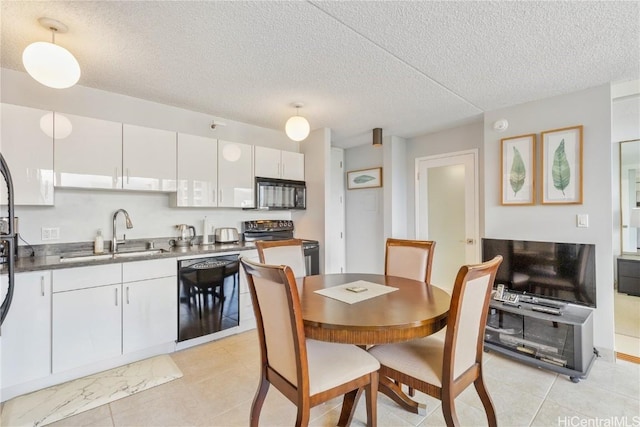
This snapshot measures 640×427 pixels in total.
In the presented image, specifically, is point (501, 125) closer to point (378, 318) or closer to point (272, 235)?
point (378, 318)

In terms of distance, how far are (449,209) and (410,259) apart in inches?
72.7

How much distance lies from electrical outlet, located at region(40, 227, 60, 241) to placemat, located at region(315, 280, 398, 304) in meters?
2.41

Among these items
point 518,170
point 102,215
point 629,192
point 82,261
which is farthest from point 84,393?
point 629,192

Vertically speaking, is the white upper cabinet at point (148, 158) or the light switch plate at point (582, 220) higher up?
the white upper cabinet at point (148, 158)

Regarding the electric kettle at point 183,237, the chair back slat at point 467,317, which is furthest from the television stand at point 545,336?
the electric kettle at point 183,237

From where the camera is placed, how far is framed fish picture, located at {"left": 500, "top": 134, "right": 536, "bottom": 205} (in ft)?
9.61

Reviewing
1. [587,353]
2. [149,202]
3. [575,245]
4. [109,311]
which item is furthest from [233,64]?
[587,353]

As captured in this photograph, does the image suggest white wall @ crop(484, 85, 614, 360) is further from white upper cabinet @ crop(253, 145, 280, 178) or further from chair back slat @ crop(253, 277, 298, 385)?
chair back slat @ crop(253, 277, 298, 385)

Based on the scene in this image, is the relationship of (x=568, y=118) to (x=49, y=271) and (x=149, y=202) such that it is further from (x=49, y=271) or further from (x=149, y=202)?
(x=49, y=271)

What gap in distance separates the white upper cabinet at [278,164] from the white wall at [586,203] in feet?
7.81

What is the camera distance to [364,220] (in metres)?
4.73

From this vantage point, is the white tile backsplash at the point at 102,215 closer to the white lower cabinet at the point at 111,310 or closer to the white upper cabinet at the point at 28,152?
the white upper cabinet at the point at 28,152

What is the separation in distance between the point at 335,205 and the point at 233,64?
298 cm

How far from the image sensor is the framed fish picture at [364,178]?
450 centimetres
